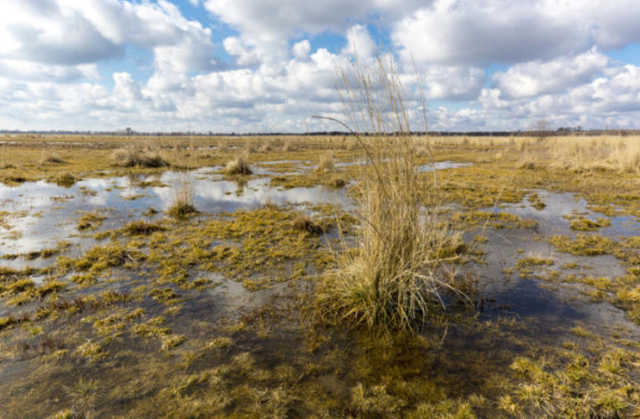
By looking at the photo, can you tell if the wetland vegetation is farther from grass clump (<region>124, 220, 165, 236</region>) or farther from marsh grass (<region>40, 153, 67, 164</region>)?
marsh grass (<region>40, 153, 67, 164</region>)

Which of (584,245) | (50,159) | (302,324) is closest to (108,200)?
(302,324)

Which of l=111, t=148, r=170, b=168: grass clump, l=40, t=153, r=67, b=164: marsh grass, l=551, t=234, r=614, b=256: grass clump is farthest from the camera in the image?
l=40, t=153, r=67, b=164: marsh grass

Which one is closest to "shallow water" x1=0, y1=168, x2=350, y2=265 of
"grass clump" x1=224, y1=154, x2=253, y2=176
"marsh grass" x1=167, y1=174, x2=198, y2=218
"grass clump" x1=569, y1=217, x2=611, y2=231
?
"marsh grass" x1=167, y1=174, x2=198, y2=218

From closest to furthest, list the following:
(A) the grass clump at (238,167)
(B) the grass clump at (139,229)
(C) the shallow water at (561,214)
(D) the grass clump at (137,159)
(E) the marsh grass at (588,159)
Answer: (B) the grass clump at (139,229) → (C) the shallow water at (561,214) → (E) the marsh grass at (588,159) → (A) the grass clump at (238,167) → (D) the grass clump at (137,159)

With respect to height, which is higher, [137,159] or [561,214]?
[137,159]

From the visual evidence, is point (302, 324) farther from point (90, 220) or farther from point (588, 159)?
point (588, 159)

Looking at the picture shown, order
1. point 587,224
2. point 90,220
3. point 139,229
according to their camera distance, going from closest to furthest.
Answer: point 139,229
point 587,224
point 90,220

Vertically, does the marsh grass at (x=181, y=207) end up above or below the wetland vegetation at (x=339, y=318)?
above

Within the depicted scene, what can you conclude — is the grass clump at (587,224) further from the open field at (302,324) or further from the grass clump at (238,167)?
the grass clump at (238,167)

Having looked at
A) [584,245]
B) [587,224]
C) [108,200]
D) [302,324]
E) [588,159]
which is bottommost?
[302,324]

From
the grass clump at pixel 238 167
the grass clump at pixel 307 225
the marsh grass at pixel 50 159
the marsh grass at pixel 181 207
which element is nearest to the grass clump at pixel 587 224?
the grass clump at pixel 307 225

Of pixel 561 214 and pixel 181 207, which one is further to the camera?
pixel 181 207

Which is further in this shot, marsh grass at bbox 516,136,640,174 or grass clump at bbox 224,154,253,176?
grass clump at bbox 224,154,253,176

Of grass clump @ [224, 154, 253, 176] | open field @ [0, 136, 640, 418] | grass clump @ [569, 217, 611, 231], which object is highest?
grass clump @ [224, 154, 253, 176]
